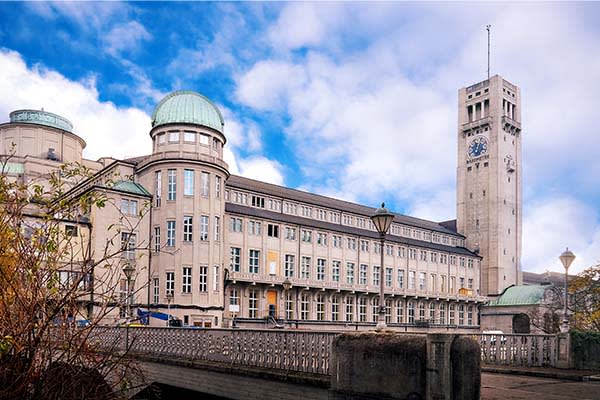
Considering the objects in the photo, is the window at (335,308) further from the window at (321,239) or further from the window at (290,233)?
the window at (290,233)

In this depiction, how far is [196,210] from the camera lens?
52.9 meters

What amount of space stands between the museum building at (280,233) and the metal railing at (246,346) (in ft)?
13.5

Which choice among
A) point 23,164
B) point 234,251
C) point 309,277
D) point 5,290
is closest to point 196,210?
point 234,251

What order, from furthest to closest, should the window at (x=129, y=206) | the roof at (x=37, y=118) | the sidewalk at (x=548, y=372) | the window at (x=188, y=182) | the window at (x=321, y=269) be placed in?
the roof at (x=37, y=118) → the window at (x=321, y=269) → the window at (x=188, y=182) → the window at (x=129, y=206) → the sidewalk at (x=548, y=372)

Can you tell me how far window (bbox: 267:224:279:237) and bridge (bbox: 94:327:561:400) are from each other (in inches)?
1487

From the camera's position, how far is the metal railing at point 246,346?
1528cm

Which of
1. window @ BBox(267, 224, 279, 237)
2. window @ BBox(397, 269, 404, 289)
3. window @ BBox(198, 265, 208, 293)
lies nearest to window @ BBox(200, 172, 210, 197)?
window @ BBox(198, 265, 208, 293)

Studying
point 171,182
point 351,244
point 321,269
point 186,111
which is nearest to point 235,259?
point 171,182

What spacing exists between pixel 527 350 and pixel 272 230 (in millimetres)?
44241

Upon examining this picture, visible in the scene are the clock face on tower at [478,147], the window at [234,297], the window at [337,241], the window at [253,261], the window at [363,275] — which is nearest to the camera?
the window at [234,297]

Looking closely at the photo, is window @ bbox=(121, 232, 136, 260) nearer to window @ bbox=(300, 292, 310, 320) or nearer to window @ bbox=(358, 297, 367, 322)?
window @ bbox=(300, 292, 310, 320)

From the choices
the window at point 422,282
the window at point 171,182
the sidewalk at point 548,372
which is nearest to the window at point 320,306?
the window at point 422,282

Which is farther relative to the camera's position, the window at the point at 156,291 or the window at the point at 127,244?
the window at the point at 156,291

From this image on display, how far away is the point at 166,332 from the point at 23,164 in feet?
200
